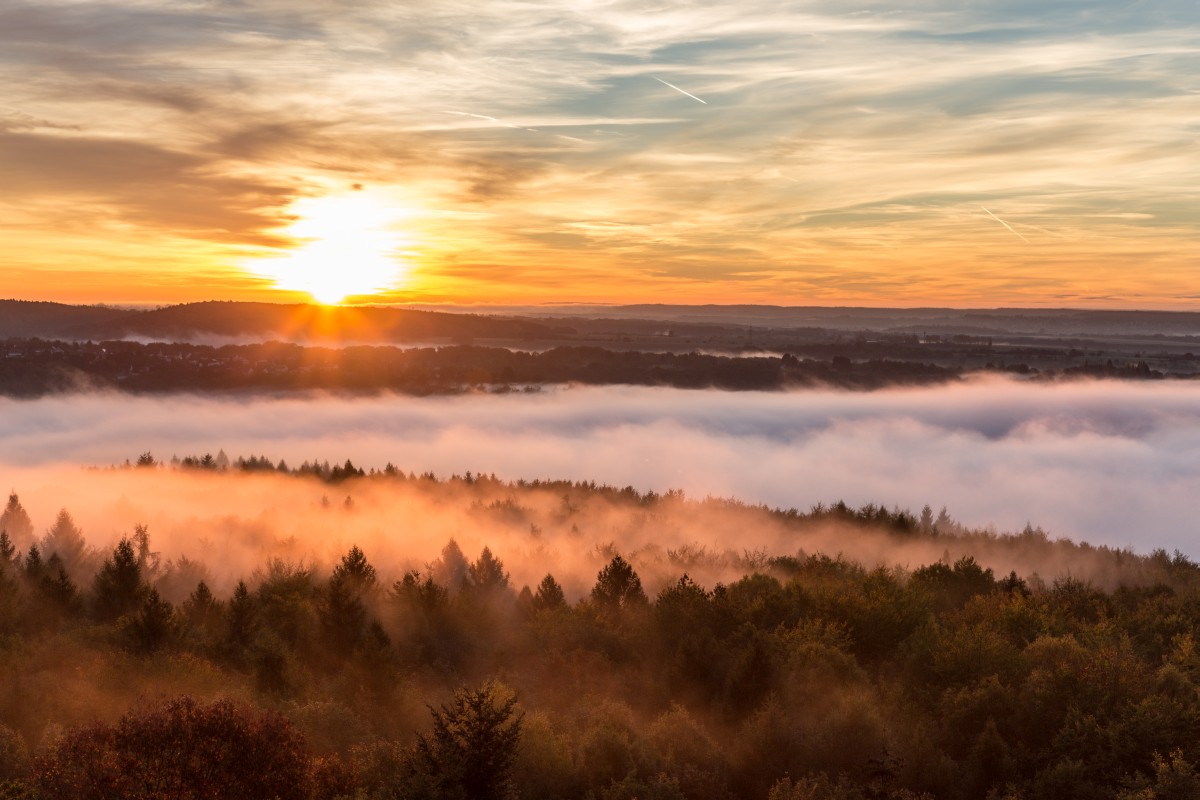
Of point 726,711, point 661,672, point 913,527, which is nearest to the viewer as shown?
point 726,711

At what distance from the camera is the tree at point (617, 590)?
6222cm

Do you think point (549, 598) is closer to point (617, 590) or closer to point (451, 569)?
point (617, 590)

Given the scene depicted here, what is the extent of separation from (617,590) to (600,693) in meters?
19.0

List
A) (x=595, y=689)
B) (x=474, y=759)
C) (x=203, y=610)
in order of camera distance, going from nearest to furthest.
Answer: (x=474, y=759) → (x=595, y=689) → (x=203, y=610)

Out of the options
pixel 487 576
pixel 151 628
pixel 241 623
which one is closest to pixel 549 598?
pixel 487 576

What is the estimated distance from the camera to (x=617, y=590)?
63.8m

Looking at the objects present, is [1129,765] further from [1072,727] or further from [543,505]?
[543,505]

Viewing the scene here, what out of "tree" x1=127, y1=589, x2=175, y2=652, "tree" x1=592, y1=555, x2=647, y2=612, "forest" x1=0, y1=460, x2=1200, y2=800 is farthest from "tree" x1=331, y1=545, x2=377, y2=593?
"tree" x1=127, y1=589, x2=175, y2=652

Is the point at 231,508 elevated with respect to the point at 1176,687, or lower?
lower

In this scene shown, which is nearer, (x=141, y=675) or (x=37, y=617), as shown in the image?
(x=141, y=675)

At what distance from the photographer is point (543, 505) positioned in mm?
157750

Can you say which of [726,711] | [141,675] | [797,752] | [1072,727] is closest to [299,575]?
[141,675]

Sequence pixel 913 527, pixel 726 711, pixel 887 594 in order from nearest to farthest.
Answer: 1. pixel 726 711
2. pixel 887 594
3. pixel 913 527

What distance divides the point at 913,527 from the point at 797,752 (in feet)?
331
